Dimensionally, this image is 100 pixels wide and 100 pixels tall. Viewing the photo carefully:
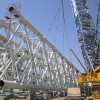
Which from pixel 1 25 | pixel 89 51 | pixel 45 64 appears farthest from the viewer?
pixel 89 51

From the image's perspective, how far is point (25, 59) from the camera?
179 ft

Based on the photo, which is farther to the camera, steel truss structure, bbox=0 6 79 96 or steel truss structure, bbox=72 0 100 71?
steel truss structure, bbox=72 0 100 71

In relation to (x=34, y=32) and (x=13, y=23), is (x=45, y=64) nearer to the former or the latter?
(x=34, y=32)

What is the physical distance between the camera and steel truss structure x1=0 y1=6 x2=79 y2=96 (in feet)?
132

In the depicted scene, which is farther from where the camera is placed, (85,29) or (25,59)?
(85,29)

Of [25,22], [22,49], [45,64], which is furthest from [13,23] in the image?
[45,64]

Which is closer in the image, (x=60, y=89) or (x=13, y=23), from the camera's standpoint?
(x=13, y=23)

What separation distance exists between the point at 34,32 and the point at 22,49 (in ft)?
14.1

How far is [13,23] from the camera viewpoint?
138ft

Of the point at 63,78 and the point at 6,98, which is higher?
the point at 63,78

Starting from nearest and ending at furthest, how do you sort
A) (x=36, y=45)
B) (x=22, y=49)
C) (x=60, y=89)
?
(x=22, y=49)
(x=36, y=45)
(x=60, y=89)

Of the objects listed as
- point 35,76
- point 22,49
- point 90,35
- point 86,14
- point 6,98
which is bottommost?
point 6,98

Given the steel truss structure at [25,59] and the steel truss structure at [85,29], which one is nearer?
the steel truss structure at [25,59]

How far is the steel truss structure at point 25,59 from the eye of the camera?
40.1 m
